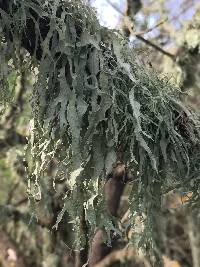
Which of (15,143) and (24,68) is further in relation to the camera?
(15,143)

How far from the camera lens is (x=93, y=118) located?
85 cm

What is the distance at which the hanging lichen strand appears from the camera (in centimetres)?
86

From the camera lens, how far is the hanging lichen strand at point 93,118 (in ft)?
2.83

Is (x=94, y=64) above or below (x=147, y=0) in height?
below

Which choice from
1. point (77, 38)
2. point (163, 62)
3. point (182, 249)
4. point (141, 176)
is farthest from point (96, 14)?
point (182, 249)

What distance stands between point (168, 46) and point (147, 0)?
35cm

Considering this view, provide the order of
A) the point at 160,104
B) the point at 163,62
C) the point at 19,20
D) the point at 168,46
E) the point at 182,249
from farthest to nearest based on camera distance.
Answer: the point at 182,249
the point at 168,46
the point at 163,62
the point at 160,104
the point at 19,20

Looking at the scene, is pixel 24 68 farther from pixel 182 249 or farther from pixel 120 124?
pixel 182 249

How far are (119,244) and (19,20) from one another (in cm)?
263

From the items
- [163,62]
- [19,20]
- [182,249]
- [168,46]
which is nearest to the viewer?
[19,20]

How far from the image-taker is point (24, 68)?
1.01 metres

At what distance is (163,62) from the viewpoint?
9.93 feet

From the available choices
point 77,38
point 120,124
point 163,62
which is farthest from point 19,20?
point 163,62

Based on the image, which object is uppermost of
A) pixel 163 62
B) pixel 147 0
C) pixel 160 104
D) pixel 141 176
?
pixel 147 0
